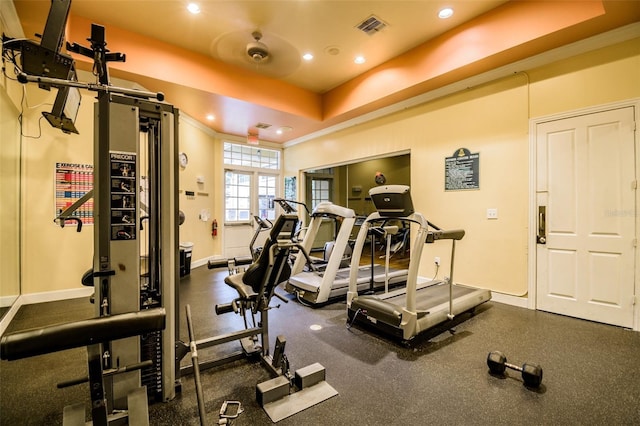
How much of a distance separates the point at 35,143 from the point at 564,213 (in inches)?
273

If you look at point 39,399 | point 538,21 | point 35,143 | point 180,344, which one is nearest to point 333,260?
point 180,344

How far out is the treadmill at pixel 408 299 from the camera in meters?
2.72

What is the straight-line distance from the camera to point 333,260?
3.78 m

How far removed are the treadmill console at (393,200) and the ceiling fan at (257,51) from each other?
2.77m

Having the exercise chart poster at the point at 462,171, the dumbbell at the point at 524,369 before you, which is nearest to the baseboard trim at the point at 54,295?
the dumbbell at the point at 524,369

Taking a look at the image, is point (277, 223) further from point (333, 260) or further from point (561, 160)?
point (561, 160)

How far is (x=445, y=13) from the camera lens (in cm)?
359

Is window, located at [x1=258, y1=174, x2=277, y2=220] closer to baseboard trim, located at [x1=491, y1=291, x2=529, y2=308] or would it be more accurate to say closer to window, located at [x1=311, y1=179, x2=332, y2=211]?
window, located at [x1=311, y1=179, x2=332, y2=211]

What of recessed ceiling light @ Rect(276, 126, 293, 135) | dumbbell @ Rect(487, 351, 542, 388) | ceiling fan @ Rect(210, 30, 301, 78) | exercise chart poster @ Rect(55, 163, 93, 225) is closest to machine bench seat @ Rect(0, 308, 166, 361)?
dumbbell @ Rect(487, 351, 542, 388)

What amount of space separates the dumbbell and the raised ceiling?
11.4ft

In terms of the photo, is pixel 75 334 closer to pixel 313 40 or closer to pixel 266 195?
pixel 313 40

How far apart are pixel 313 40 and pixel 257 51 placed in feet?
2.79

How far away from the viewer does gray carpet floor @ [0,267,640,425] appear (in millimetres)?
1782

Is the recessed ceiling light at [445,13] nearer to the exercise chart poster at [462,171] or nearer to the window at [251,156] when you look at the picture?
the exercise chart poster at [462,171]
